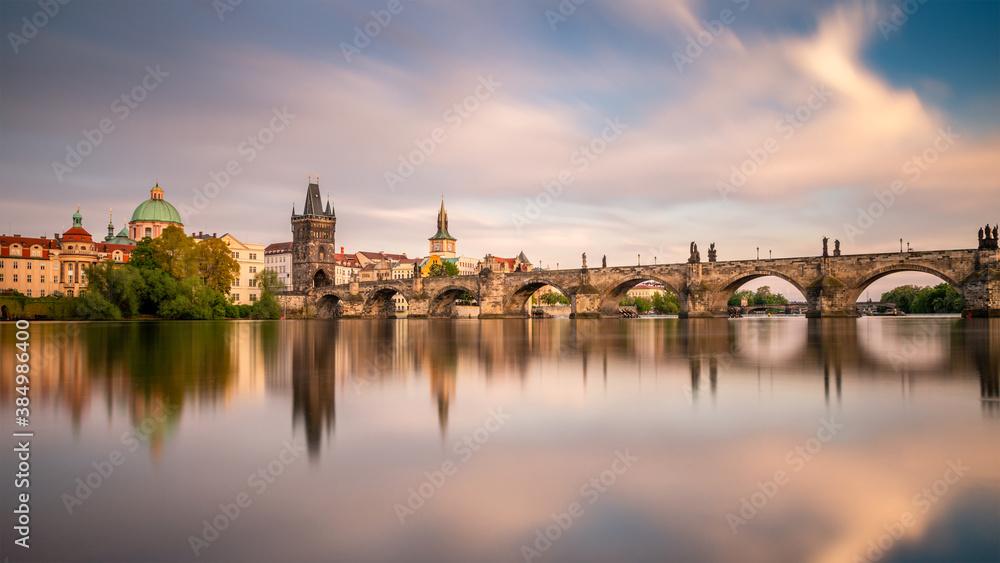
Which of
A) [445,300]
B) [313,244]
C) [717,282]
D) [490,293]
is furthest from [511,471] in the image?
[313,244]

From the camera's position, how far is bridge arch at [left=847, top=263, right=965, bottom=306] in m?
41.3

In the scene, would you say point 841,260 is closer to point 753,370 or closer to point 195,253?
point 753,370

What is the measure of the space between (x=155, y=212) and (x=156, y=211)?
222 millimetres

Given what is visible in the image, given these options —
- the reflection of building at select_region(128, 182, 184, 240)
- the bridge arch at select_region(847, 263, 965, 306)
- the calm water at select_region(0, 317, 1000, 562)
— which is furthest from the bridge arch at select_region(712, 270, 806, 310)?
the reflection of building at select_region(128, 182, 184, 240)

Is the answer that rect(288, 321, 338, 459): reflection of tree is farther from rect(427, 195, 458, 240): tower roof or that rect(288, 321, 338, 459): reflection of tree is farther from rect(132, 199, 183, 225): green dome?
rect(427, 195, 458, 240): tower roof

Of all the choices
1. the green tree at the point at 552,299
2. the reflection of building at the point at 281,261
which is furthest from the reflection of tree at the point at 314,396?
the green tree at the point at 552,299

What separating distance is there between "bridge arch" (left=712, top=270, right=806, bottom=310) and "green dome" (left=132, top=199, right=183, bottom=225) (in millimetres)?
81102

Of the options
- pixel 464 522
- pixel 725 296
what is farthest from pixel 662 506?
pixel 725 296

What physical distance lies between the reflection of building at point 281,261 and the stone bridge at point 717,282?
164ft

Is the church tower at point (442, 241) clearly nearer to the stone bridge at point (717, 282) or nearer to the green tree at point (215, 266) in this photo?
the stone bridge at point (717, 282)

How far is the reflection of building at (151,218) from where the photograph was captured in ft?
309

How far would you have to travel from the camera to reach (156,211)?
95.1 meters

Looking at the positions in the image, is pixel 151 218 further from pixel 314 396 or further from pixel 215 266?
pixel 314 396

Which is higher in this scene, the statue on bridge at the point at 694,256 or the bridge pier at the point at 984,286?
the statue on bridge at the point at 694,256
